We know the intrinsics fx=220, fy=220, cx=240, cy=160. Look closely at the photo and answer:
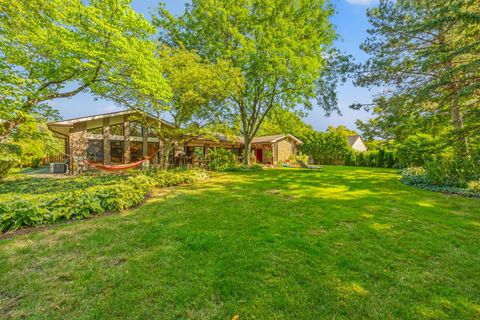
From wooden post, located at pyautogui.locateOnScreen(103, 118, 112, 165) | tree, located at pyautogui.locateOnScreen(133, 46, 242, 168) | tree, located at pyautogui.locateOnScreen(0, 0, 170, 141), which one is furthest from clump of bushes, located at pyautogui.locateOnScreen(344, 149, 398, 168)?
wooden post, located at pyautogui.locateOnScreen(103, 118, 112, 165)

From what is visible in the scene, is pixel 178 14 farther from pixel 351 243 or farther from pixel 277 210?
pixel 351 243

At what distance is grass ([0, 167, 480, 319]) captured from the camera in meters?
2.17

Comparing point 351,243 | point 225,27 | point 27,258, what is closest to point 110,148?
point 225,27

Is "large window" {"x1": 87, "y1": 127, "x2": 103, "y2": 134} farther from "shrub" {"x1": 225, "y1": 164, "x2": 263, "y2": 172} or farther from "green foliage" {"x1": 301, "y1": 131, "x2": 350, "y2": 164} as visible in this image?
"green foliage" {"x1": 301, "y1": 131, "x2": 350, "y2": 164}

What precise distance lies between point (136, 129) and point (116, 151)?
210 centimetres

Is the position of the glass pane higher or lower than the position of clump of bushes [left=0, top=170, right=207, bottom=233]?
higher

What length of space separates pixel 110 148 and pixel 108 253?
13.6 m

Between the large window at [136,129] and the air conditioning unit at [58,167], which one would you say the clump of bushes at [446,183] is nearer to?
the large window at [136,129]

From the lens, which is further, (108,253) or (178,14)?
(178,14)

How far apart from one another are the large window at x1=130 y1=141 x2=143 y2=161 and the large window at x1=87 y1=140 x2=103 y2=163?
1.92 meters

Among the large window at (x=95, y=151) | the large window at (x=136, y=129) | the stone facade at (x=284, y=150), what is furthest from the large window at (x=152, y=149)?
the stone facade at (x=284, y=150)

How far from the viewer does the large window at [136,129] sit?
15.8 m

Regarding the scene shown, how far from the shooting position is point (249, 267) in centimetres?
286

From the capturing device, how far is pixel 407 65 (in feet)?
31.5
